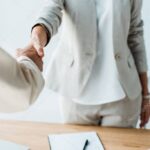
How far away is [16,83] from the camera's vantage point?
0.65 m

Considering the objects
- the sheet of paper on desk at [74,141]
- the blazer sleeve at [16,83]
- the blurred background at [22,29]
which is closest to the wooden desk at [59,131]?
the sheet of paper on desk at [74,141]

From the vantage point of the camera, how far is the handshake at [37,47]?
83 centimetres

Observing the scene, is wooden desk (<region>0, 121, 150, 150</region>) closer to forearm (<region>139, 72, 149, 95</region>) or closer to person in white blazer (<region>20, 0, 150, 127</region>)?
person in white blazer (<region>20, 0, 150, 127</region>)

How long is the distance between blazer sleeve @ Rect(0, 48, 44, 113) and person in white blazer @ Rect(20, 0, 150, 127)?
0.45 m

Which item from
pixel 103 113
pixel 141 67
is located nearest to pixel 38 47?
pixel 103 113

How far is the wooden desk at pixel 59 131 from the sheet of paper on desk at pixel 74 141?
22 mm

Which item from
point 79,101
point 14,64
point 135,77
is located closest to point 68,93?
point 79,101

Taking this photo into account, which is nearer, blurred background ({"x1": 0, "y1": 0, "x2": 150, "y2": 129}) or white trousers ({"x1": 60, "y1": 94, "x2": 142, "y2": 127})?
white trousers ({"x1": 60, "y1": 94, "x2": 142, "y2": 127})

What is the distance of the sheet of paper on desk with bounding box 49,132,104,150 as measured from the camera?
3.51 feet

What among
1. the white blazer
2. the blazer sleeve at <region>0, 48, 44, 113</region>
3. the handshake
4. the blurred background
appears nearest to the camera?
the blazer sleeve at <region>0, 48, 44, 113</region>

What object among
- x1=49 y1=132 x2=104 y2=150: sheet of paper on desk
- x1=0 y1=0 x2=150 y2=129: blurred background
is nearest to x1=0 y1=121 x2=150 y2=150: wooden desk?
x1=49 y1=132 x2=104 y2=150: sheet of paper on desk

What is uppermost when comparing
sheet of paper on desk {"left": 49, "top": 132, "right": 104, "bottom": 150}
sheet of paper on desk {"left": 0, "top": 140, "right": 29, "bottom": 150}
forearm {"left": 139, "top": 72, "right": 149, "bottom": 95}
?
forearm {"left": 139, "top": 72, "right": 149, "bottom": 95}

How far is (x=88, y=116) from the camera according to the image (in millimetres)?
1283

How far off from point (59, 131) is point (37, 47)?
15.8 inches
